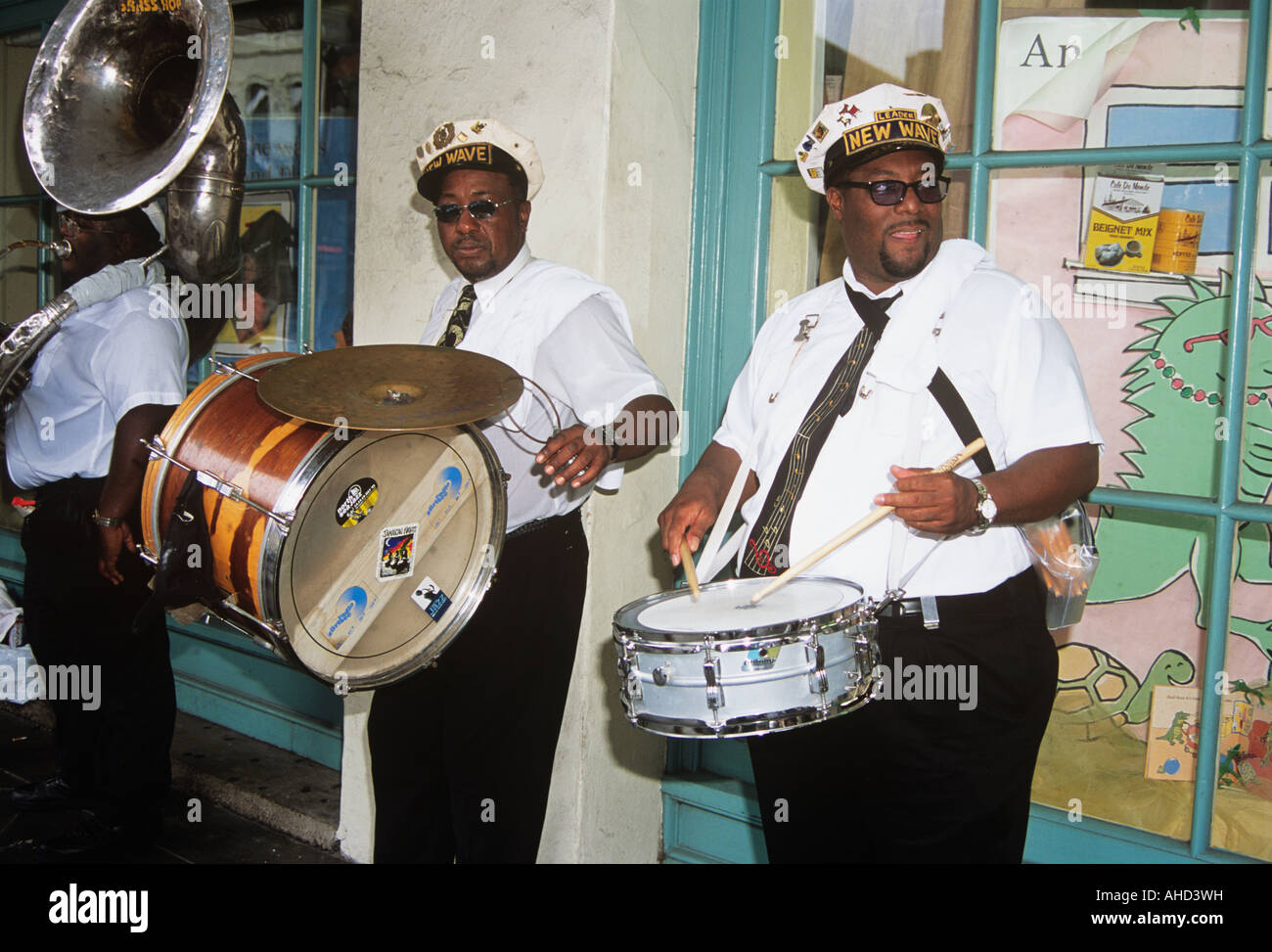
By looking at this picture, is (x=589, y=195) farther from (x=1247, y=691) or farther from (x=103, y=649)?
(x=103, y=649)

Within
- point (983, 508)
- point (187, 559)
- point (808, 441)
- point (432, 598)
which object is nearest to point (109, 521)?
point (187, 559)

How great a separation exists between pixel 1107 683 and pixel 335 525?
1919 mm

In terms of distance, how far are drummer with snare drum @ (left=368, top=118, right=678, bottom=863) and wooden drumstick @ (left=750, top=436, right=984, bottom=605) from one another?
0.64 meters

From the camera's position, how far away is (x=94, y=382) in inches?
134

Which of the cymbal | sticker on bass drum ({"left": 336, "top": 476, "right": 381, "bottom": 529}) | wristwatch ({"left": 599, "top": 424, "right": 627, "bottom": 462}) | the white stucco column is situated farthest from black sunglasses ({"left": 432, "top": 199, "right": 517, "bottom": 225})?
sticker on bass drum ({"left": 336, "top": 476, "right": 381, "bottom": 529})

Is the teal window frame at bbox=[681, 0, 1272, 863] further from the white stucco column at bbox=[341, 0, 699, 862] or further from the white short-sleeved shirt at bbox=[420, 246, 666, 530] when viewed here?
the white short-sleeved shirt at bbox=[420, 246, 666, 530]

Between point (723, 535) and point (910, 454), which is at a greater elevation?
point (910, 454)

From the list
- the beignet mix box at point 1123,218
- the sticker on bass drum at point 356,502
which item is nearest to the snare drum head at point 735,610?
the sticker on bass drum at point 356,502

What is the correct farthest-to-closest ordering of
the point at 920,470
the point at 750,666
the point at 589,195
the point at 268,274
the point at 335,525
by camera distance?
the point at 268,274, the point at 589,195, the point at 335,525, the point at 920,470, the point at 750,666

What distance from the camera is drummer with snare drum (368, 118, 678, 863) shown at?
2.56 metres

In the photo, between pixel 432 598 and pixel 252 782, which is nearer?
pixel 432 598

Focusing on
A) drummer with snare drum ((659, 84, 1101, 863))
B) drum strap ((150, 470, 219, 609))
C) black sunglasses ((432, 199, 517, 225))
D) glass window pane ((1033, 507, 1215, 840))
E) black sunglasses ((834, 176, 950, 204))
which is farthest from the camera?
black sunglasses ((432, 199, 517, 225))
